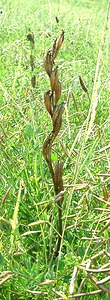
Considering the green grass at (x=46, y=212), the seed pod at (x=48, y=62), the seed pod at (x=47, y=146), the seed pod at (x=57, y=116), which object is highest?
the seed pod at (x=48, y=62)

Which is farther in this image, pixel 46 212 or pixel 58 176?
pixel 46 212

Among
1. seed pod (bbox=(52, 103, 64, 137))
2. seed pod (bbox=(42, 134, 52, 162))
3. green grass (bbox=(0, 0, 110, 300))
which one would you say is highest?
seed pod (bbox=(52, 103, 64, 137))

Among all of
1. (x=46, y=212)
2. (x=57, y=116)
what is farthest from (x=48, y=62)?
(x=46, y=212)

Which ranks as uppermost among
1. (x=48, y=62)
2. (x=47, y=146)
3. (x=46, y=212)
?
(x=48, y=62)

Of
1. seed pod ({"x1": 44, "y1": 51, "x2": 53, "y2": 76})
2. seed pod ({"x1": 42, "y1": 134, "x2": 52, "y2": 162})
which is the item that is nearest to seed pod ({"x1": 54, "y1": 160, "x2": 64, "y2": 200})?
seed pod ({"x1": 42, "y1": 134, "x2": 52, "y2": 162})

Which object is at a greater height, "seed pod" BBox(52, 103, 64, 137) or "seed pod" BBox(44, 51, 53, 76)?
"seed pod" BBox(44, 51, 53, 76)

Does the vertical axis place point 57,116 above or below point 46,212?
above

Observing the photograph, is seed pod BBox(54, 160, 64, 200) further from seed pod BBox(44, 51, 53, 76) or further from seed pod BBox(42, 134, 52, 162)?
seed pod BBox(44, 51, 53, 76)

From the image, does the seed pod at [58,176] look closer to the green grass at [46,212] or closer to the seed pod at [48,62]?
the green grass at [46,212]

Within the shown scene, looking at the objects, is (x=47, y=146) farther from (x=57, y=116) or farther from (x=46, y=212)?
(x=46, y=212)

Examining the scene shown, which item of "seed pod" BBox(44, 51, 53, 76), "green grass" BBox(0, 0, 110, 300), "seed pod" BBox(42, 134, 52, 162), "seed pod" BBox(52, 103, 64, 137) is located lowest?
"green grass" BBox(0, 0, 110, 300)

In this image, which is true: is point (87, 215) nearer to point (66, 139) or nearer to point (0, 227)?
point (0, 227)

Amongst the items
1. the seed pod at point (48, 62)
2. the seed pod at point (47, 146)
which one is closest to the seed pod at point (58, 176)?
the seed pod at point (47, 146)

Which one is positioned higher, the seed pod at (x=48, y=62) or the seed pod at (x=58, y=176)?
the seed pod at (x=48, y=62)
